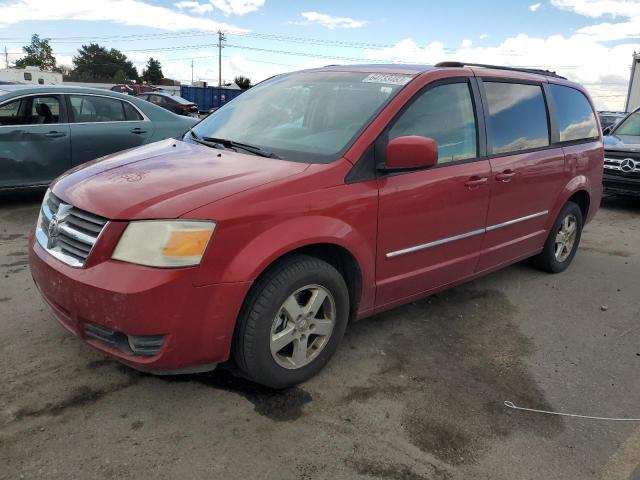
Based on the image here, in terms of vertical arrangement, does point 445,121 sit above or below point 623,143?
above

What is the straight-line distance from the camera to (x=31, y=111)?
21.1ft

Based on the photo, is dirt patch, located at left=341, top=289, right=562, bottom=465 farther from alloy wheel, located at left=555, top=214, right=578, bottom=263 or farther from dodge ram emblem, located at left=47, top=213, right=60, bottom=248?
dodge ram emblem, located at left=47, top=213, right=60, bottom=248

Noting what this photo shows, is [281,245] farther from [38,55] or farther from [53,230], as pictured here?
[38,55]

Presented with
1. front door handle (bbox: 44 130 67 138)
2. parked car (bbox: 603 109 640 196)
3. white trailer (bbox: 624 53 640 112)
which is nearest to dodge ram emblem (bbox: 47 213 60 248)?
front door handle (bbox: 44 130 67 138)

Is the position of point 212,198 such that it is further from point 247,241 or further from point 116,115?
point 116,115

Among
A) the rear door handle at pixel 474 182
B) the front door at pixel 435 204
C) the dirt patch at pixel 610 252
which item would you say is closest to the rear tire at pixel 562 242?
the dirt patch at pixel 610 252

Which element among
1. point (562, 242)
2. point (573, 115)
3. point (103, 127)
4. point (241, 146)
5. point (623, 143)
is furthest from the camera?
point (623, 143)

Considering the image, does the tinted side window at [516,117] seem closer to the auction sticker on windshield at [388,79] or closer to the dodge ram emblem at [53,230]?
the auction sticker on windshield at [388,79]

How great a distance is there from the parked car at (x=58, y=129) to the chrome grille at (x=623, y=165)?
22.3 feet

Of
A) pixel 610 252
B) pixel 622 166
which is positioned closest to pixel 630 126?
pixel 622 166

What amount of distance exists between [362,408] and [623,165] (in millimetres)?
7370

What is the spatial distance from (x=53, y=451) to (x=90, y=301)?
66cm

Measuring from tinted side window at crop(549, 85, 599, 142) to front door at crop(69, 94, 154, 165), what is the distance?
16.6 ft

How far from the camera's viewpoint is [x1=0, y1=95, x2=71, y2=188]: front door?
246 inches
